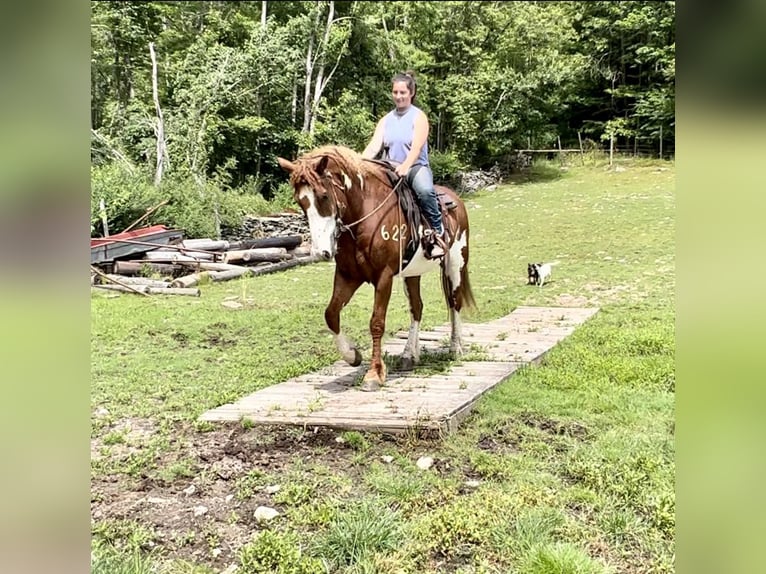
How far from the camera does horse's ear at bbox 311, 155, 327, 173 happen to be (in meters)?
2.99

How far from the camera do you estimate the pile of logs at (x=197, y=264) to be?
698 cm

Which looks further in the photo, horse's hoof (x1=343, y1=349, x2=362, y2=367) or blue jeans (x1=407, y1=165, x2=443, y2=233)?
blue jeans (x1=407, y1=165, x2=443, y2=233)

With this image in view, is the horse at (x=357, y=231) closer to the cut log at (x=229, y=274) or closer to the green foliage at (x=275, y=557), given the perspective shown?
the green foliage at (x=275, y=557)

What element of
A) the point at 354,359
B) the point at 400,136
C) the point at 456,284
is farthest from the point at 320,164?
the point at 456,284

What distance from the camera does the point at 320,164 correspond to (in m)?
3.03

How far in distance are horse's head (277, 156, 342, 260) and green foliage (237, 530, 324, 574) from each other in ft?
4.77

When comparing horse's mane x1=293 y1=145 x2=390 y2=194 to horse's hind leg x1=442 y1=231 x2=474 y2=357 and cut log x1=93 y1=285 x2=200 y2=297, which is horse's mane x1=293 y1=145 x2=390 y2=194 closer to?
horse's hind leg x1=442 y1=231 x2=474 y2=357

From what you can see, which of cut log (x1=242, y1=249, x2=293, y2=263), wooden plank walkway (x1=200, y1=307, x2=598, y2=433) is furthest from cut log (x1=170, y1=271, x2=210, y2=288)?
wooden plank walkway (x1=200, y1=307, x2=598, y2=433)

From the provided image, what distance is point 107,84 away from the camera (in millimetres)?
8023

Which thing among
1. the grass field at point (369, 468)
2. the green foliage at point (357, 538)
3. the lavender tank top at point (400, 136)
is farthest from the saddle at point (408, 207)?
the green foliage at point (357, 538)

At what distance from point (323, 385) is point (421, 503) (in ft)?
5.07

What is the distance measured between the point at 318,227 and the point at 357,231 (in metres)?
0.48
